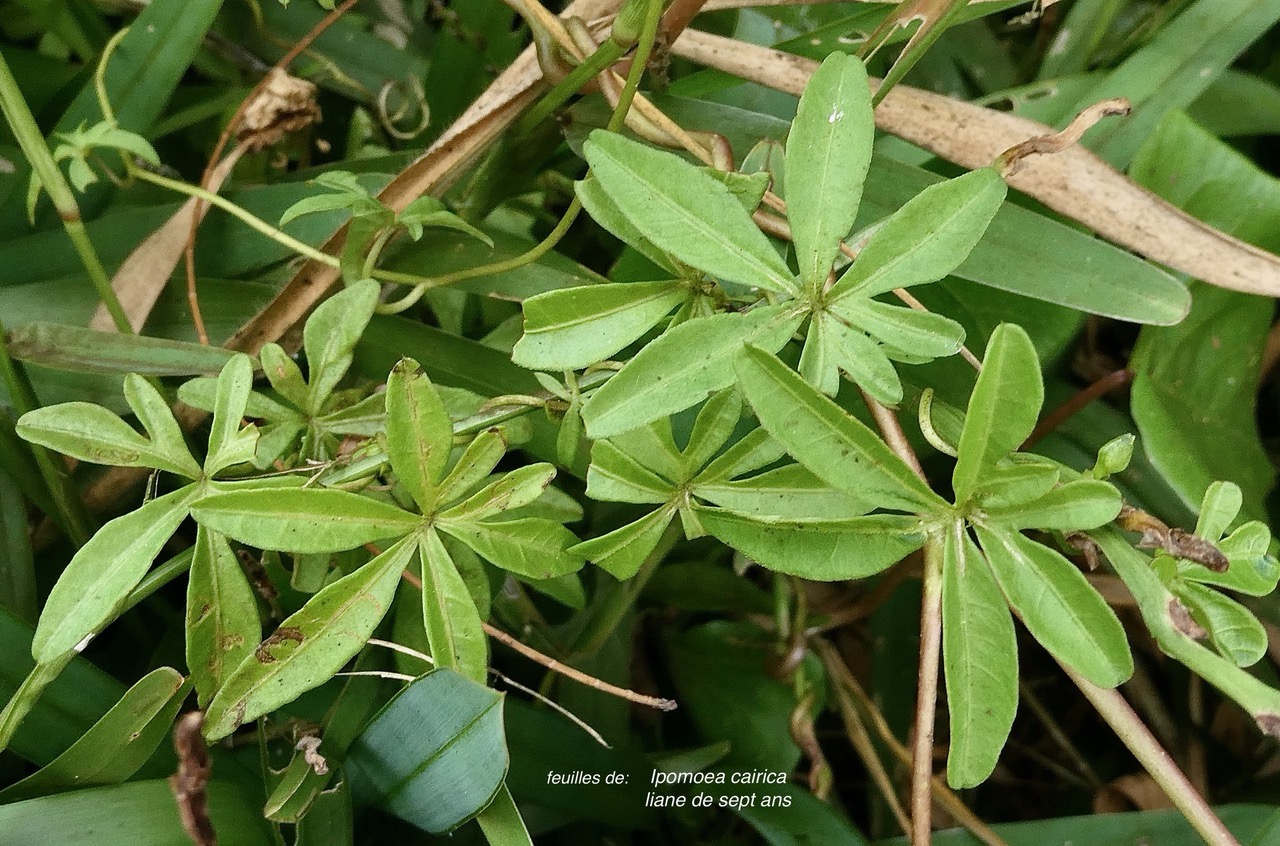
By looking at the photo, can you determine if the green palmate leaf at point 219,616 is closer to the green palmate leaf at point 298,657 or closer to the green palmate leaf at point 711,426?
the green palmate leaf at point 298,657

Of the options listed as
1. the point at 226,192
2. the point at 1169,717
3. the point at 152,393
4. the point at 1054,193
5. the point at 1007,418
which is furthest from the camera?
the point at 1169,717

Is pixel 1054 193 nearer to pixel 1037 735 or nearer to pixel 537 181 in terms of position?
pixel 537 181

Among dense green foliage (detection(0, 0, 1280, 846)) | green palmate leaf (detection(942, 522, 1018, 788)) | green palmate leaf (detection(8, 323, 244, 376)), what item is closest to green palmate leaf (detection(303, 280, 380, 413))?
dense green foliage (detection(0, 0, 1280, 846))

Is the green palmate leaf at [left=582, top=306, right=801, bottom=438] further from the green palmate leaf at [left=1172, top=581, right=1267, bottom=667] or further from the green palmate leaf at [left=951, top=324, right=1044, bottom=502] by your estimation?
the green palmate leaf at [left=1172, top=581, right=1267, bottom=667]

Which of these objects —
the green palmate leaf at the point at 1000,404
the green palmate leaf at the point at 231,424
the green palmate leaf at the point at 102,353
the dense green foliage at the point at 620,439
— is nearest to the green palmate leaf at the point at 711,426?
the dense green foliage at the point at 620,439

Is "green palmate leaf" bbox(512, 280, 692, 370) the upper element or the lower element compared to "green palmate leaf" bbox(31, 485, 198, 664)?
upper

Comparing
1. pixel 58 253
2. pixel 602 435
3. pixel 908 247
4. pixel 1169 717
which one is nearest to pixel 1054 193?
pixel 908 247
